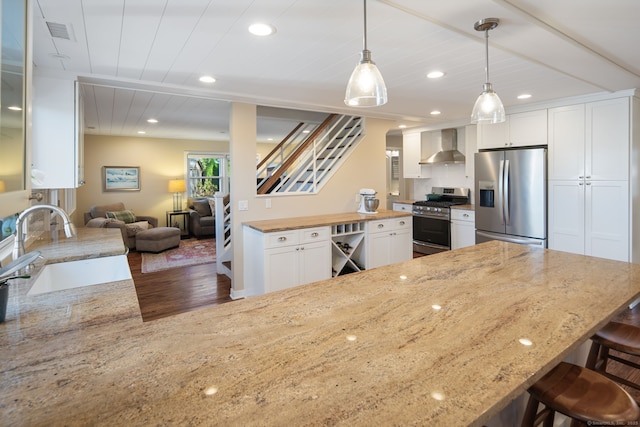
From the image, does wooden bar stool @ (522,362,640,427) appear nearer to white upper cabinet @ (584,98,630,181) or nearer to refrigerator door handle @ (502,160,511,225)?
white upper cabinet @ (584,98,630,181)

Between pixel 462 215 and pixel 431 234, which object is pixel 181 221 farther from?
pixel 462 215

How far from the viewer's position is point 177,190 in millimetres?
7984

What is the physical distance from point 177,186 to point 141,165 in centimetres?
90

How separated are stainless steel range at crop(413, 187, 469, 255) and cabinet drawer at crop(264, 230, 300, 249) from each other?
3.00 metres

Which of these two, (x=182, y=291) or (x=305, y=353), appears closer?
(x=305, y=353)

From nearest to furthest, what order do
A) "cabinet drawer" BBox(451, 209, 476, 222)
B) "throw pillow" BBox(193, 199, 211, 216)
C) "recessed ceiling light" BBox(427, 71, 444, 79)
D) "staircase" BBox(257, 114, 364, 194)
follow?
"recessed ceiling light" BBox(427, 71, 444, 79)
"staircase" BBox(257, 114, 364, 194)
"cabinet drawer" BBox(451, 209, 476, 222)
"throw pillow" BBox(193, 199, 211, 216)

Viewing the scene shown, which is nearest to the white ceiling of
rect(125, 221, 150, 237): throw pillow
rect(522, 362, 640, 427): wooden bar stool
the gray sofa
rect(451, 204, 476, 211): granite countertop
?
rect(522, 362, 640, 427): wooden bar stool

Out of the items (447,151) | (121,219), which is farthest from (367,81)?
(121,219)

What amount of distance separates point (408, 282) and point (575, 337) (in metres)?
0.71

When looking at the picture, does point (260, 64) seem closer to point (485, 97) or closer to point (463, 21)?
point (463, 21)

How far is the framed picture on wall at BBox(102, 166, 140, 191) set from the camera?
24.4 feet

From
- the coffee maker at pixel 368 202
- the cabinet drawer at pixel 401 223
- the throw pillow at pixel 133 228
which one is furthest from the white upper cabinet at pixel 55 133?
the throw pillow at pixel 133 228

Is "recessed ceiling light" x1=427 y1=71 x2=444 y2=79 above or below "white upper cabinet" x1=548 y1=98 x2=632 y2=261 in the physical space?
above

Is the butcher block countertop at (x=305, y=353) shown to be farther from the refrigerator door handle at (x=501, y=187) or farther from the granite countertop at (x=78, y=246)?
the refrigerator door handle at (x=501, y=187)
